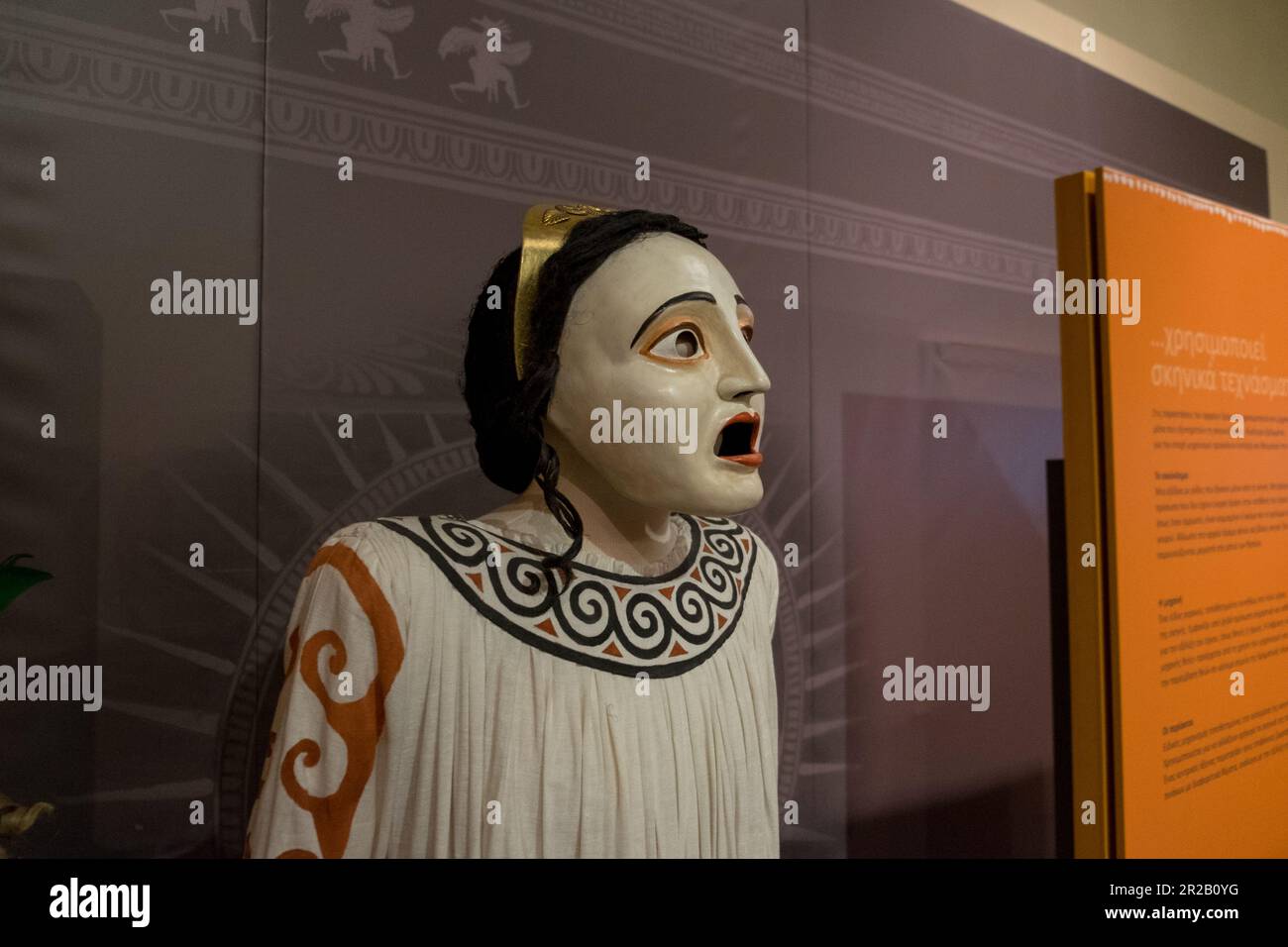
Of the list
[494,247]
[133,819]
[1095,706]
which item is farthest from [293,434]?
[1095,706]

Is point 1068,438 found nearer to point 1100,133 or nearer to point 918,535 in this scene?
point 918,535

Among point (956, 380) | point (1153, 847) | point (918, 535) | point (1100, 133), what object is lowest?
point (1153, 847)

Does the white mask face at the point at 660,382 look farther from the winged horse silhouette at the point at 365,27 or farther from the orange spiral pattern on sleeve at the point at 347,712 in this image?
the winged horse silhouette at the point at 365,27

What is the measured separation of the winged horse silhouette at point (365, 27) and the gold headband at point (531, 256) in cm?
70

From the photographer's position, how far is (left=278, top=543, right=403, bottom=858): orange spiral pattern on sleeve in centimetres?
134

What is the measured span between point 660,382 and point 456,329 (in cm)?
77

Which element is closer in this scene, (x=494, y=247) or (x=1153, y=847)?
(x=1153, y=847)

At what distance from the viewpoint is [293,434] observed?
6.31 feet

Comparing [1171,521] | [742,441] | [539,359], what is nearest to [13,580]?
[539,359]

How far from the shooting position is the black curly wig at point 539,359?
1.53 m

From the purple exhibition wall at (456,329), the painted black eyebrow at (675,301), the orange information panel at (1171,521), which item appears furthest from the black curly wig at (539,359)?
the orange information panel at (1171,521)

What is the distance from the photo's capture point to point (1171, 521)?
181cm

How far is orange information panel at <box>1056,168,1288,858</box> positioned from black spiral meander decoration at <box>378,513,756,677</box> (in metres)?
0.68
